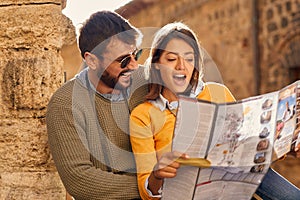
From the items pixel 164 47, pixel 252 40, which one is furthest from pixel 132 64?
pixel 252 40

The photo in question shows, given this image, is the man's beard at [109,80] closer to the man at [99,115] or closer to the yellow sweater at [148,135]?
the man at [99,115]

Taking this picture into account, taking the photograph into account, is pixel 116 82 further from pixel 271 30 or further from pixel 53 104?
pixel 271 30

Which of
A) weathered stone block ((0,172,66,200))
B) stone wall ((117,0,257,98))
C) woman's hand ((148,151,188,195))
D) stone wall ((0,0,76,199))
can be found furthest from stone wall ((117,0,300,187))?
woman's hand ((148,151,188,195))

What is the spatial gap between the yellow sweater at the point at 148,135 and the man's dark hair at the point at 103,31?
0.90ft

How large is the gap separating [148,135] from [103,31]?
1.49 ft

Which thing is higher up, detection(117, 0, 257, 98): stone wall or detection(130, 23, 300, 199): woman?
detection(130, 23, 300, 199): woman

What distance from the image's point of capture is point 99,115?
3107 millimetres

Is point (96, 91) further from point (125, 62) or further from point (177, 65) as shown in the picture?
point (177, 65)

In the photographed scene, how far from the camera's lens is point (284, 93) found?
2871mm

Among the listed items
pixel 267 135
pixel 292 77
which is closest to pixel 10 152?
pixel 267 135

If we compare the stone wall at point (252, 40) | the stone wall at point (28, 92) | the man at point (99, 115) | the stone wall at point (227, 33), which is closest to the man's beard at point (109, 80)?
the man at point (99, 115)

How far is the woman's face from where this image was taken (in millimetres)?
3090

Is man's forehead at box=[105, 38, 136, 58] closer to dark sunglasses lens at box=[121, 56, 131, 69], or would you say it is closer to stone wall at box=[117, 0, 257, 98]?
dark sunglasses lens at box=[121, 56, 131, 69]

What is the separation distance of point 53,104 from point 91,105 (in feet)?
0.48
